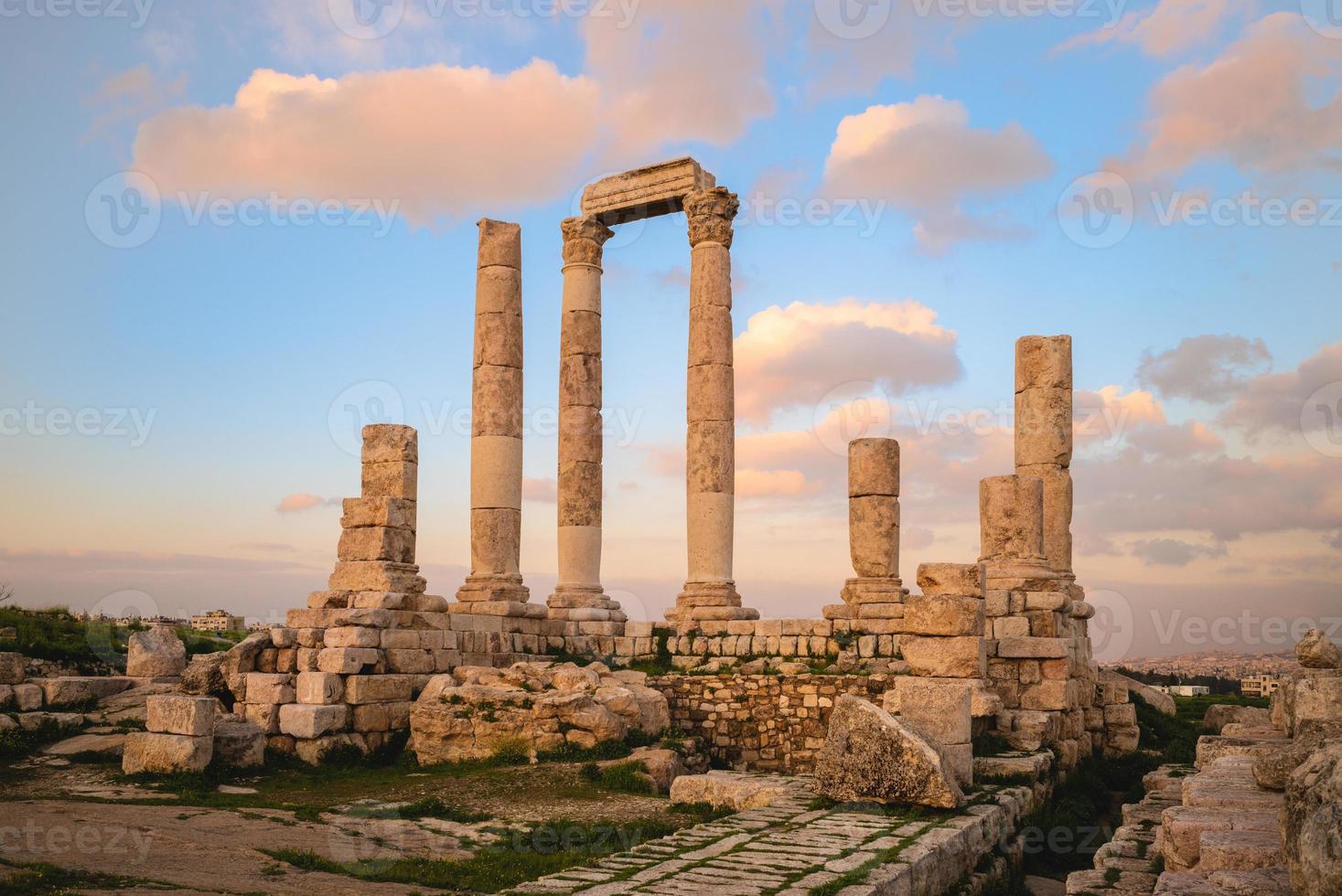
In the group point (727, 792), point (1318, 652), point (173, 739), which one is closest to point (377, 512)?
A: point (173, 739)

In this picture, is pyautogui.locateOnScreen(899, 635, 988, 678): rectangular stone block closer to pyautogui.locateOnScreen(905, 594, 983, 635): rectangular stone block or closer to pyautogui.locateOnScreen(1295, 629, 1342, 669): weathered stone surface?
pyautogui.locateOnScreen(905, 594, 983, 635): rectangular stone block

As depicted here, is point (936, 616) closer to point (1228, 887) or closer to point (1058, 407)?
point (1058, 407)

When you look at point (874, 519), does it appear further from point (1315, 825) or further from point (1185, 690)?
point (1185, 690)

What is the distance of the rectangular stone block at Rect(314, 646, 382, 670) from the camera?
1700 centimetres

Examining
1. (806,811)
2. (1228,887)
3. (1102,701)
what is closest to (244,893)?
(806,811)

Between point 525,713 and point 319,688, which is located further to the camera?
point 319,688

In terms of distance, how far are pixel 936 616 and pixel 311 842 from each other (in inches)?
325

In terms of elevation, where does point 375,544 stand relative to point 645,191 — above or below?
below

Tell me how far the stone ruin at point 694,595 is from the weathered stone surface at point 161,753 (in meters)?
2.05

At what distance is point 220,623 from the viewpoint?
3036 centimetres

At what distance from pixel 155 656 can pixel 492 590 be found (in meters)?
5.88

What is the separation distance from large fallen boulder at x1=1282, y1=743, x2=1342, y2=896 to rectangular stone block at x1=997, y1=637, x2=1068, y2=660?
1337cm

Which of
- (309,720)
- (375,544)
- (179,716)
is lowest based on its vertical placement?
(309,720)

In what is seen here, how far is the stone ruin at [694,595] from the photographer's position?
55.2 feet
